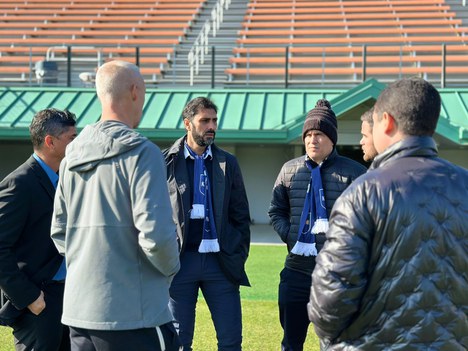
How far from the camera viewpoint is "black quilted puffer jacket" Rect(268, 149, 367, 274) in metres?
4.90

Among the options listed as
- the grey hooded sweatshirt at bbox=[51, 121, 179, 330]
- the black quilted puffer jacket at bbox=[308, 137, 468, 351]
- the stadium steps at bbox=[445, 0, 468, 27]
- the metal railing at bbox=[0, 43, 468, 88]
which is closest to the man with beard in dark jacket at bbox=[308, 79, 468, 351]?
the black quilted puffer jacket at bbox=[308, 137, 468, 351]

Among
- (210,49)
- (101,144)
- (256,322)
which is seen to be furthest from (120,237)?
(210,49)

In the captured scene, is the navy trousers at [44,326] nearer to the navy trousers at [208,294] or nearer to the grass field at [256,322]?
the navy trousers at [208,294]

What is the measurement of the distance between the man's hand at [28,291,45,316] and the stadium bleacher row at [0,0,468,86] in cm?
1458

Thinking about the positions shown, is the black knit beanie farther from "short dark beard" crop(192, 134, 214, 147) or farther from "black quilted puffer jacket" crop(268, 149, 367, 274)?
"short dark beard" crop(192, 134, 214, 147)

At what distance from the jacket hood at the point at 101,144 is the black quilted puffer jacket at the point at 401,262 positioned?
3.27 ft

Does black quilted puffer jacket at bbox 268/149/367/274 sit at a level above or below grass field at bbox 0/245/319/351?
above

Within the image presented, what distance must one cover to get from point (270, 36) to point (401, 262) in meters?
21.3

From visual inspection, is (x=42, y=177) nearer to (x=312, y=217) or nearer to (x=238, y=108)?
(x=312, y=217)

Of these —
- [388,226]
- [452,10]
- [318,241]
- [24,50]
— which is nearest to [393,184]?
[388,226]

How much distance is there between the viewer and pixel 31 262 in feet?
13.1

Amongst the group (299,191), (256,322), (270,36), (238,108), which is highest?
(270,36)

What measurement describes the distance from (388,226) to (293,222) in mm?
2512

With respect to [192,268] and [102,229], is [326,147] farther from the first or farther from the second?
[102,229]
